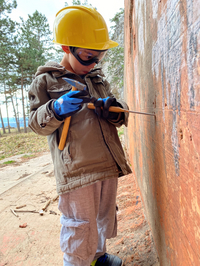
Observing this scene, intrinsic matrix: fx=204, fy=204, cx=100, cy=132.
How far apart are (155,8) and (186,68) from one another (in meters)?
0.66

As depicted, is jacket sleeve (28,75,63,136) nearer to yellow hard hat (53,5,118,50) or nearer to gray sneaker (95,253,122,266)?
yellow hard hat (53,5,118,50)

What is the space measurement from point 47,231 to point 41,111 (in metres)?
1.83

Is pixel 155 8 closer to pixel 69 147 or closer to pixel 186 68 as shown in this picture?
pixel 186 68

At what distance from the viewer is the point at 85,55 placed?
1.52m

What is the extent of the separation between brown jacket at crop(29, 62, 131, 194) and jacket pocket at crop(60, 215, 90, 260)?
26 centimetres

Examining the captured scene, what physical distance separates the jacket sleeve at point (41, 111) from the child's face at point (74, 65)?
248 millimetres

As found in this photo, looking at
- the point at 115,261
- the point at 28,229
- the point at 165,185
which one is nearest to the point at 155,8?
the point at 165,185

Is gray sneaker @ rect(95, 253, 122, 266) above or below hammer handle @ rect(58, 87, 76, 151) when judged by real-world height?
below

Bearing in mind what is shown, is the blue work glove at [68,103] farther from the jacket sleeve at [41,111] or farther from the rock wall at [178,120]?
the rock wall at [178,120]

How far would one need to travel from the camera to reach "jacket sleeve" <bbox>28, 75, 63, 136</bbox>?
1384mm

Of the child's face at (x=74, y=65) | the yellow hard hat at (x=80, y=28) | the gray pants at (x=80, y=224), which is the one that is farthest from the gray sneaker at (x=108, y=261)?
the yellow hard hat at (x=80, y=28)

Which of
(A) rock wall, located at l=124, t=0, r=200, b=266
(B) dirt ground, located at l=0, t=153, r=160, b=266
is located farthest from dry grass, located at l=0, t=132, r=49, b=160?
(A) rock wall, located at l=124, t=0, r=200, b=266

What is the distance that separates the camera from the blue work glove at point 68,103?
1.36 metres

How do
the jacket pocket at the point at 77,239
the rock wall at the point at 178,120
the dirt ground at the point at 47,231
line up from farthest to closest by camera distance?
the dirt ground at the point at 47,231 → the jacket pocket at the point at 77,239 → the rock wall at the point at 178,120
